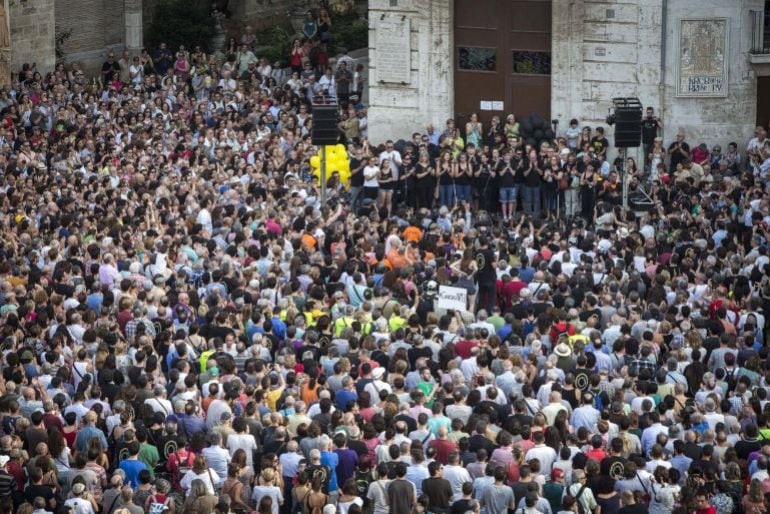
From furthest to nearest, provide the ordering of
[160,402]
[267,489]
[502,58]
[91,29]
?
1. [91,29]
2. [502,58]
3. [160,402]
4. [267,489]

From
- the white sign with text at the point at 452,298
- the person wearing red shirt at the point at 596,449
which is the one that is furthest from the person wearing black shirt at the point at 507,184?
the person wearing red shirt at the point at 596,449

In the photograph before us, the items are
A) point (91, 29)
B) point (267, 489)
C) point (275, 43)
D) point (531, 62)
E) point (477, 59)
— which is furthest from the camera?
point (91, 29)

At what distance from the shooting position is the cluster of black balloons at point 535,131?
3359 cm

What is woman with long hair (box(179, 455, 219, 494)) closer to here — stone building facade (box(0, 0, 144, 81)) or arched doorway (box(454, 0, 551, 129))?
arched doorway (box(454, 0, 551, 129))

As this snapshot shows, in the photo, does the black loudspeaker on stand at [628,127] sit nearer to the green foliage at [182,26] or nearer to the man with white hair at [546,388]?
the man with white hair at [546,388]

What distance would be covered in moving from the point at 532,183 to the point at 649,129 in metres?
3.16

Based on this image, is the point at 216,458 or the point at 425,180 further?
the point at 425,180

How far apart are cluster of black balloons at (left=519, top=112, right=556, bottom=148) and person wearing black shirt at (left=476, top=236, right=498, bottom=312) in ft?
26.8

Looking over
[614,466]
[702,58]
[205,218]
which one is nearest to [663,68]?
[702,58]

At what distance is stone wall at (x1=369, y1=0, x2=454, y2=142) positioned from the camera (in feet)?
115

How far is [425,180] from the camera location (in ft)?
104

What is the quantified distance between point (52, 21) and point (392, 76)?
9301 millimetres

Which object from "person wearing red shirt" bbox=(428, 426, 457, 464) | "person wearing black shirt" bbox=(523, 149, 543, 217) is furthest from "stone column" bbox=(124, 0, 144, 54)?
"person wearing red shirt" bbox=(428, 426, 457, 464)

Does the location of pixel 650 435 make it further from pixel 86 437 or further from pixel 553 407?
pixel 86 437
